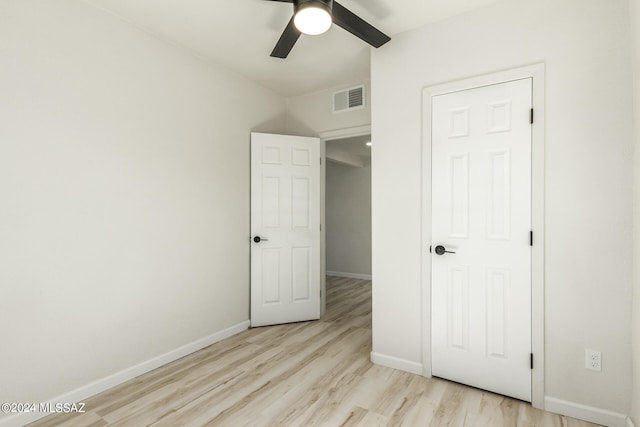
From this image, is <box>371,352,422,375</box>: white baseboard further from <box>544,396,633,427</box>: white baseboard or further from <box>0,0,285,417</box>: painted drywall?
<box>0,0,285,417</box>: painted drywall

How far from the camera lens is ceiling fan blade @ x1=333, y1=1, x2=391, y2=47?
1.85 m

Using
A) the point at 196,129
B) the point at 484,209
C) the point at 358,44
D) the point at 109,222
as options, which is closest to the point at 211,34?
the point at 196,129

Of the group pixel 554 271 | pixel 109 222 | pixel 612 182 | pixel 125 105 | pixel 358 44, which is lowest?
pixel 554 271

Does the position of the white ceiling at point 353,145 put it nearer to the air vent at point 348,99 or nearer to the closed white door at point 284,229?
the air vent at point 348,99

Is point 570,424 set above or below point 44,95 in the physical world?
below

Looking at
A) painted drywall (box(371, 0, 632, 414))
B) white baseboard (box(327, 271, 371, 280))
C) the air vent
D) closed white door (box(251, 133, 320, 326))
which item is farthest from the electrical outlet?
white baseboard (box(327, 271, 371, 280))

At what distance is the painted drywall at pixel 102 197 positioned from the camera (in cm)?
185

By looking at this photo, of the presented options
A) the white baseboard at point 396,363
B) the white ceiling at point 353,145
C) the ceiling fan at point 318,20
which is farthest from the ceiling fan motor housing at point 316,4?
the white ceiling at point 353,145

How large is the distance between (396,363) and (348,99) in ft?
8.89

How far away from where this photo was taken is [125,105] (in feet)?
7.77

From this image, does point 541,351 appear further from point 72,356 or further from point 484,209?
point 72,356

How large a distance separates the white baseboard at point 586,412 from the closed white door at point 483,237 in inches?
5.3

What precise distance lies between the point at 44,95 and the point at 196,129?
3.66 feet

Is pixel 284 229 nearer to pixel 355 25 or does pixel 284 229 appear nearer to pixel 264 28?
pixel 264 28
